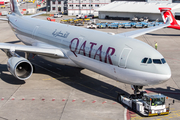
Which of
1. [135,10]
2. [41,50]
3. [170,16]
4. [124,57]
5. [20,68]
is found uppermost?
[135,10]

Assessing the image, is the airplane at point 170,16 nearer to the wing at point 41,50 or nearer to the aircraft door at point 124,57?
the wing at point 41,50

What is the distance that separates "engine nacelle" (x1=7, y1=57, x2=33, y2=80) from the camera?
23.9 meters

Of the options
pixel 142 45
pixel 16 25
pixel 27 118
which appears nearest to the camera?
pixel 27 118

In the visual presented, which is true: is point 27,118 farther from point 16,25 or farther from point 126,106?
point 16,25

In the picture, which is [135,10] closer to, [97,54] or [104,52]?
[97,54]

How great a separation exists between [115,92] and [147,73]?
5.66m

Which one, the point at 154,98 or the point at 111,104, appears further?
the point at 111,104

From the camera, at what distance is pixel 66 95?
22.5 m

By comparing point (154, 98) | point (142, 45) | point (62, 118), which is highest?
point (142, 45)

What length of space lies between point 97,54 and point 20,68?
816 centimetres

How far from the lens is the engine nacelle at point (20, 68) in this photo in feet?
78.3

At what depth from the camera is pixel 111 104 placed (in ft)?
67.3

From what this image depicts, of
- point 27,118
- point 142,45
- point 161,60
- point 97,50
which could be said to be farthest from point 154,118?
point 27,118

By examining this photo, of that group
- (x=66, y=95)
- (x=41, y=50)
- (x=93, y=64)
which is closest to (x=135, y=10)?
(x=41, y=50)
